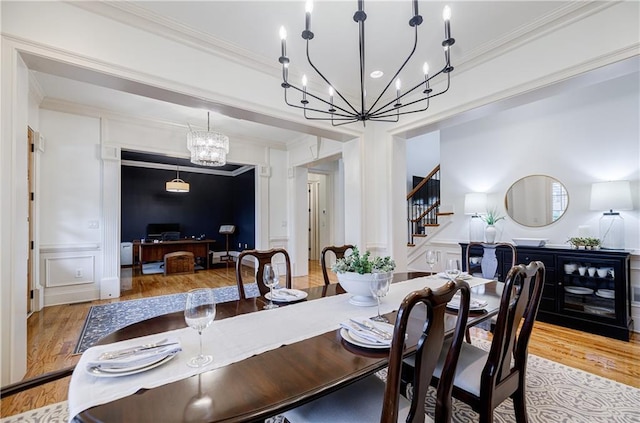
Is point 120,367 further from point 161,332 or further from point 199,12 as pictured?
point 199,12

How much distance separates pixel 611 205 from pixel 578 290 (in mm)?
945

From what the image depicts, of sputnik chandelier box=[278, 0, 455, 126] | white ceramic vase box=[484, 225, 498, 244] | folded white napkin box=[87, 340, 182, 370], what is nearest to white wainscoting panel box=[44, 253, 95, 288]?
sputnik chandelier box=[278, 0, 455, 126]

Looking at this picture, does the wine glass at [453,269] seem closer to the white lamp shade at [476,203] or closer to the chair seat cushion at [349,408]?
the chair seat cushion at [349,408]

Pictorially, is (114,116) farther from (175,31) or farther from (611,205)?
(611,205)

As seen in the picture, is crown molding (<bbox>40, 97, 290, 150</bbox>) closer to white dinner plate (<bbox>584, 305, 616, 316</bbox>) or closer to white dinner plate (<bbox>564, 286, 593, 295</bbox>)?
white dinner plate (<bbox>564, 286, 593, 295</bbox>)

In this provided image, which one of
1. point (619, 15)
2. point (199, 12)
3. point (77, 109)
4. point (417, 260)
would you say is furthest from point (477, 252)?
point (77, 109)

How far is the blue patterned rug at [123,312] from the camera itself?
116 inches

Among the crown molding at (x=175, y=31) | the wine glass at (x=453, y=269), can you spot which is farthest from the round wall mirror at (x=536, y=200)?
the crown molding at (x=175, y=31)

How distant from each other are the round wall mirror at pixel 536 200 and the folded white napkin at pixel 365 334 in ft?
12.0

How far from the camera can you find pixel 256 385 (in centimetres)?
86

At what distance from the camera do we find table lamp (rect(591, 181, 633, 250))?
292 cm

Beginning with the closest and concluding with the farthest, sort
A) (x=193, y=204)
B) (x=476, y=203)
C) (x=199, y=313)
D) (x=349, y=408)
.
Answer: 1. (x=199, y=313)
2. (x=349, y=408)
3. (x=476, y=203)
4. (x=193, y=204)

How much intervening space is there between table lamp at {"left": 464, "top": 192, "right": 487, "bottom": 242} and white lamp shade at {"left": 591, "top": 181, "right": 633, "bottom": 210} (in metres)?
1.19

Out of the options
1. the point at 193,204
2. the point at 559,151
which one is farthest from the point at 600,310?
the point at 193,204
